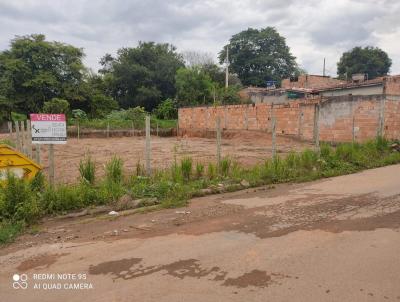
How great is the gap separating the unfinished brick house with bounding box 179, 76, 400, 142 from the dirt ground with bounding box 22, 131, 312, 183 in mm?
1172

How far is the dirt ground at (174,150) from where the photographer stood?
13.5 m

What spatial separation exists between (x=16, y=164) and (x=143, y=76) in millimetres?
36280

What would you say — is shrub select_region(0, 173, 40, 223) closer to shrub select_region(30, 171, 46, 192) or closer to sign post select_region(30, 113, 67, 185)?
shrub select_region(30, 171, 46, 192)

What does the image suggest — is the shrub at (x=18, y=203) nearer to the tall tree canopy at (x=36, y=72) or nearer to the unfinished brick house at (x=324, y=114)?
the unfinished brick house at (x=324, y=114)

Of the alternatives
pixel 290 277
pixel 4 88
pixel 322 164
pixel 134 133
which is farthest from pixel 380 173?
pixel 4 88

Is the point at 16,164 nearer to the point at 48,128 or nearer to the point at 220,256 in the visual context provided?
the point at 48,128

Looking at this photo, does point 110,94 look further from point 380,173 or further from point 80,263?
point 80,263

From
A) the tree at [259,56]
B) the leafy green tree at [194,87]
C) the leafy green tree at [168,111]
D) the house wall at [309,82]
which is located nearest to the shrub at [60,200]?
the leafy green tree at [194,87]

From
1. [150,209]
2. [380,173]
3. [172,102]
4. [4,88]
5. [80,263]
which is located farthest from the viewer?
[172,102]

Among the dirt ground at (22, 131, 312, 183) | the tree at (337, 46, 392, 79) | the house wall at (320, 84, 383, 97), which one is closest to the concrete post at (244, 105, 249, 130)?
the dirt ground at (22, 131, 312, 183)

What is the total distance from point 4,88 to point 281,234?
1456 inches

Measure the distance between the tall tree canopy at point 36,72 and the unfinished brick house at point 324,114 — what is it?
12.9 meters

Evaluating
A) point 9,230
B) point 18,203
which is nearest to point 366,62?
point 18,203

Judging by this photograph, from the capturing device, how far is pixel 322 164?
33.4 ft
